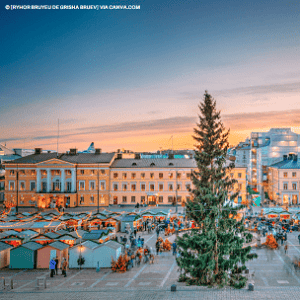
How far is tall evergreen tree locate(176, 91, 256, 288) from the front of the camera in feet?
72.2

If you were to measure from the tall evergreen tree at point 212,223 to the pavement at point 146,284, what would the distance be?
3.71 ft

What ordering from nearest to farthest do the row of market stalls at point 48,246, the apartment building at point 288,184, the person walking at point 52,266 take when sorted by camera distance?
the person walking at point 52,266
the row of market stalls at point 48,246
the apartment building at point 288,184

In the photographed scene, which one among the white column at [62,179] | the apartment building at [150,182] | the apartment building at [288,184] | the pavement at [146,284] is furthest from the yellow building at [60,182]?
the pavement at [146,284]

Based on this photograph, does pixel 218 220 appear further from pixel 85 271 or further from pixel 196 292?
pixel 85 271

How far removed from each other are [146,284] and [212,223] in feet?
21.7

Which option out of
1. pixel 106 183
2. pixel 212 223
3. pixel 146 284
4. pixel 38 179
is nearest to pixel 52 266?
pixel 146 284

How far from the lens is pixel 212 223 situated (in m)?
22.3

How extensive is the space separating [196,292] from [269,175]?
224 feet

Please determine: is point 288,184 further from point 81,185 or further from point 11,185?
point 11,185

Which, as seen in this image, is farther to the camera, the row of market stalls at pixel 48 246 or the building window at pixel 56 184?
the building window at pixel 56 184

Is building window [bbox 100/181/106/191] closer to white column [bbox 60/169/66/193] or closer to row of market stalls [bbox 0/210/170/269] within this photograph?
white column [bbox 60/169/66/193]

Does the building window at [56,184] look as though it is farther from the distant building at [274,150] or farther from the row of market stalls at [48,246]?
the distant building at [274,150]

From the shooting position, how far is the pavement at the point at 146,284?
71.9 ft

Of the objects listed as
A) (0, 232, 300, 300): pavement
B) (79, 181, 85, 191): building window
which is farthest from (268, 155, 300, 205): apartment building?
(0, 232, 300, 300): pavement
